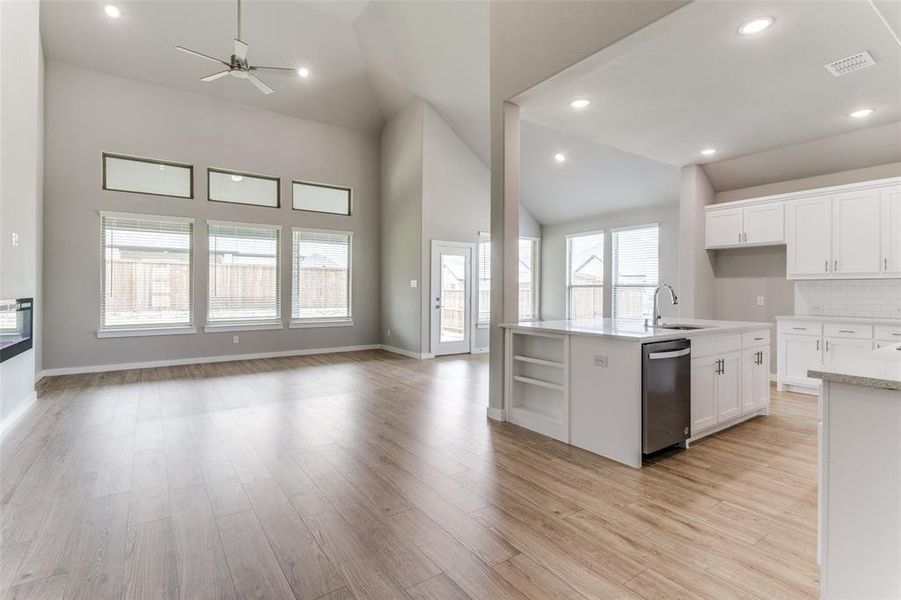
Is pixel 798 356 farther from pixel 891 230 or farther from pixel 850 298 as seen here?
pixel 891 230

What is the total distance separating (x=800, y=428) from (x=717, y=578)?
107 inches

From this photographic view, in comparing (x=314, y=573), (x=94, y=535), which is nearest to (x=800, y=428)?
(x=314, y=573)

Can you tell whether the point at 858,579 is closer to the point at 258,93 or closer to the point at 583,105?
the point at 583,105

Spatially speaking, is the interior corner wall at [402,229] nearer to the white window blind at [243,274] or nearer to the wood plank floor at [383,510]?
the white window blind at [243,274]

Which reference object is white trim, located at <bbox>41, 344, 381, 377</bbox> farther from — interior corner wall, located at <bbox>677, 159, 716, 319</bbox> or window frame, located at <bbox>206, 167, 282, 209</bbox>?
interior corner wall, located at <bbox>677, 159, 716, 319</bbox>

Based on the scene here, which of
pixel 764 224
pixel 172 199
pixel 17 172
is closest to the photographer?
pixel 17 172

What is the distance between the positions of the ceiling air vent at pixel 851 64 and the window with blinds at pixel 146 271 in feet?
25.6

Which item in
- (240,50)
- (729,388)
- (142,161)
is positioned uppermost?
(240,50)

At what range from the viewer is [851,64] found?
10.3ft

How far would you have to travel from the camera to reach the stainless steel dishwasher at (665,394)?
9.45 ft

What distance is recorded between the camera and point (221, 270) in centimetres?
699

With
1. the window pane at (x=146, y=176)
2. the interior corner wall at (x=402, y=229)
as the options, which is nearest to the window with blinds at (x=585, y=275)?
the interior corner wall at (x=402, y=229)

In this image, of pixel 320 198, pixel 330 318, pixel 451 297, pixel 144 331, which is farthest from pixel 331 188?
pixel 144 331

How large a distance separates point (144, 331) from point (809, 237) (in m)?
8.85
